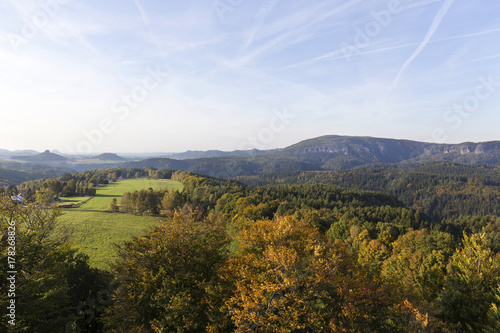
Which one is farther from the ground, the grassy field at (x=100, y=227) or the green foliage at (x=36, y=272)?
the green foliage at (x=36, y=272)

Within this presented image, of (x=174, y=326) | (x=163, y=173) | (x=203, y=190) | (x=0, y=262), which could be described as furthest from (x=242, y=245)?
(x=163, y=173)

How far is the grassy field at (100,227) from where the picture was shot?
5066 centimetres

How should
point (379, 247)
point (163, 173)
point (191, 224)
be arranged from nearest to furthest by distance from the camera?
point (191, 224) → point (379, 247) → point (163, 173)

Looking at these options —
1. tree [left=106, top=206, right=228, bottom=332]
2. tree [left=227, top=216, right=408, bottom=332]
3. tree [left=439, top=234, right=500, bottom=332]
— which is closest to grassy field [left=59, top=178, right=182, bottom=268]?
tree [left=106, top=206, right=228, bottom=332]

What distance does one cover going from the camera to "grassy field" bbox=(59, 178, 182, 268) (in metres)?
50.7

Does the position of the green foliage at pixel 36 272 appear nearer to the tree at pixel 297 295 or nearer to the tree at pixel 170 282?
the tree at pixel 170 282

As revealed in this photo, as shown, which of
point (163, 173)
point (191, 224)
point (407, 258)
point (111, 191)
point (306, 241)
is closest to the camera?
point (306, 241)

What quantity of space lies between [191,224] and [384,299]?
16.5m

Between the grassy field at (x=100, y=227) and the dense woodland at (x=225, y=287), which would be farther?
the grassy field at (x=100, y=227)

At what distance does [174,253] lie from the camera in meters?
19.2

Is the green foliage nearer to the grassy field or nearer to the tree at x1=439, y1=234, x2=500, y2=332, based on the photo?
the grassy field

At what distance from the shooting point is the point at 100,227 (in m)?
72.1

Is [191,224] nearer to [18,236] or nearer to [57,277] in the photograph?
[57,277]

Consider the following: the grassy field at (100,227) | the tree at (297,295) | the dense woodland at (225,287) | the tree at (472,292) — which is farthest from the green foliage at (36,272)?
the tree at (472,292)
